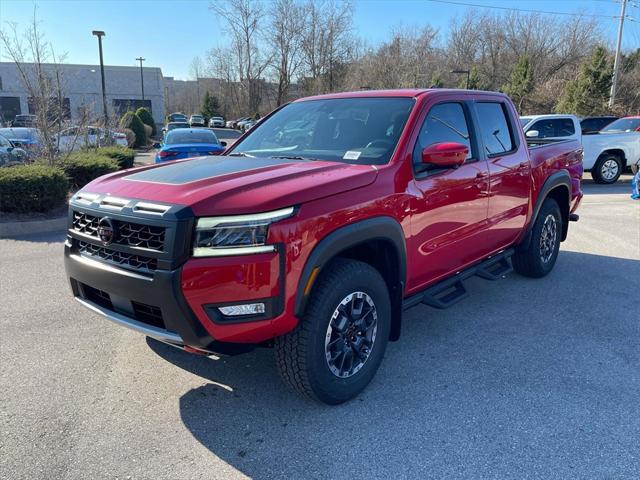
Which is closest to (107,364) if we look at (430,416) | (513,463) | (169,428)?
(169,428)

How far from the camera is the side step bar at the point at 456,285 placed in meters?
3.77

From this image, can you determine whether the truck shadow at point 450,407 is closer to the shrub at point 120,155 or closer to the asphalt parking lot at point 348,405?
the asphalt parking lot at point 348,405

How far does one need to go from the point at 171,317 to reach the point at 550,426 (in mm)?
2299

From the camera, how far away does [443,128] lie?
3.85 meters

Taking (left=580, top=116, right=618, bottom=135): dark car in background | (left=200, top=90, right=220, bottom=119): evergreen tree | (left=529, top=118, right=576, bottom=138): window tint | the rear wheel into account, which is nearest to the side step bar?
(left=529, top=118, right=576, bottom=138): window tint

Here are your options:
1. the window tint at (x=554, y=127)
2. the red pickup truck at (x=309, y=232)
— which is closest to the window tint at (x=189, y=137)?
the window tint at (x=554, y=127)

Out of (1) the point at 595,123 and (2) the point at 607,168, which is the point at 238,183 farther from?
(1) the point at 595,123

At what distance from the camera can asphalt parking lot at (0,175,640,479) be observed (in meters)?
2.61

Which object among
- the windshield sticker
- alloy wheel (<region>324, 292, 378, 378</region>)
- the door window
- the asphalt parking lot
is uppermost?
the door window

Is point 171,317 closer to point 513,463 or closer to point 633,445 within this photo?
point 513,463

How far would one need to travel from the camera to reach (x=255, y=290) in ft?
8.25

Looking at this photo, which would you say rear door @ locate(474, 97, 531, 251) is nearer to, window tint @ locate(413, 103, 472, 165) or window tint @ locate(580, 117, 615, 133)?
window tint @ locate(413, 103, 472, 165)

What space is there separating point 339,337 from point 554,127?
1174cm

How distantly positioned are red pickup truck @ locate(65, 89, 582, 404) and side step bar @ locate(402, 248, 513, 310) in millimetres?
24
